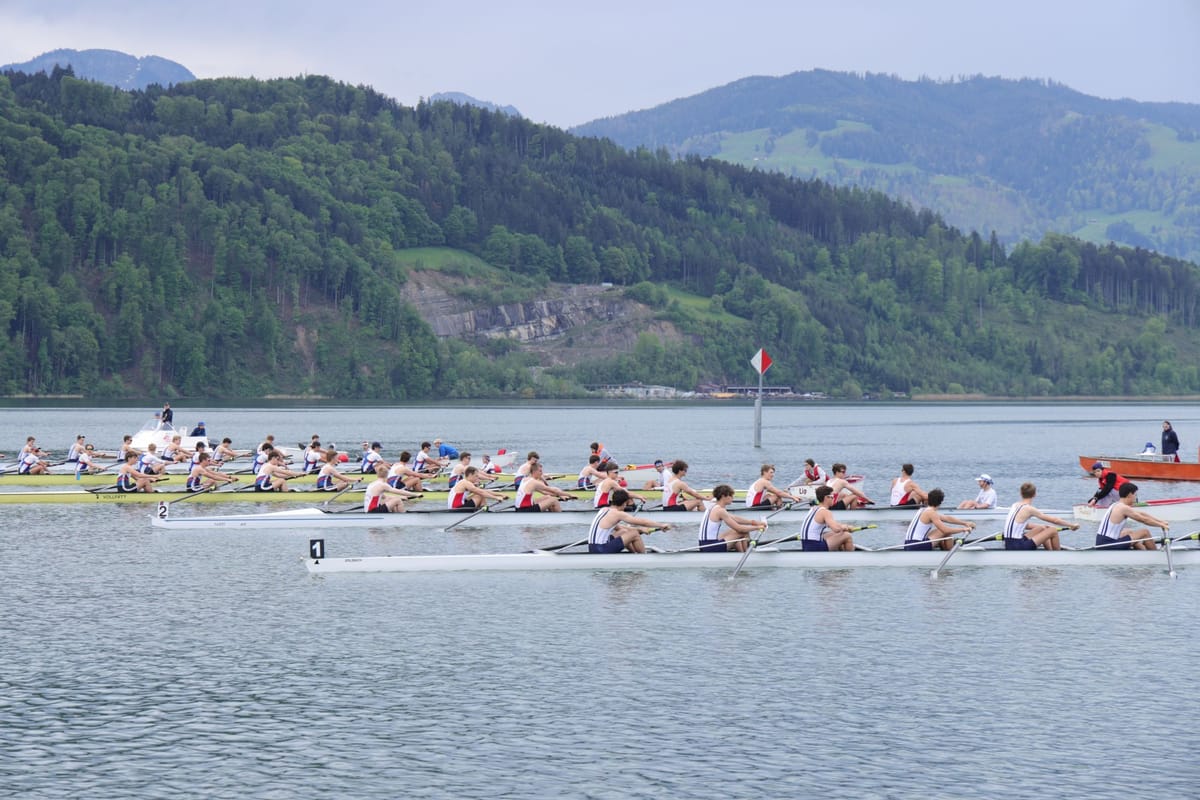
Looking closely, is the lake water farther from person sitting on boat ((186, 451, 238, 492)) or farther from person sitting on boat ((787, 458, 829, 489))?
person sitting on boat ((186, 451, 238, 492))

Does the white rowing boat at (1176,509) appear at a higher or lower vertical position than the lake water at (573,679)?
higher

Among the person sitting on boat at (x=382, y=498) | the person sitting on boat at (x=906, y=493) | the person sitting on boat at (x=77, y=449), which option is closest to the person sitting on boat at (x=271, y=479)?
the person sitting on boat at (x=382, y=498)

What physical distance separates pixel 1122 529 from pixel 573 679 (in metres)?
17.5

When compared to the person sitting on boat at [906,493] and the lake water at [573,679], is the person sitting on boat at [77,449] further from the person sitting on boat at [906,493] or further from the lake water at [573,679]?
the person sitting on boat at [906,493]

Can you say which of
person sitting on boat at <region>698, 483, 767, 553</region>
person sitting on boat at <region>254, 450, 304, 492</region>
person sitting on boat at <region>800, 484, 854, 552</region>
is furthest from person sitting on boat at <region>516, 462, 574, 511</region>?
person sitting on boat at <region>254, 450, 304, 492</region>

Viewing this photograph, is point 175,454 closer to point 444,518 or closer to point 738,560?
point 444,518

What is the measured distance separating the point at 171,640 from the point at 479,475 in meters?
24.9

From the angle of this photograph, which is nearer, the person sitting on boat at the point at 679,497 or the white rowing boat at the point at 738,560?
the white rowing boat at the point at 738,560

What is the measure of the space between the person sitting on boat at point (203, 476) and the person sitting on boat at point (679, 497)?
17.5 metres

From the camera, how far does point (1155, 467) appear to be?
62.0 meters

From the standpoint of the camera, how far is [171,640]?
25.3 m

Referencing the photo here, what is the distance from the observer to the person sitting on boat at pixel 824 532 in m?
33.1

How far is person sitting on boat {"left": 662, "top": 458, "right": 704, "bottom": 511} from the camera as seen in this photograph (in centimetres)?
4056

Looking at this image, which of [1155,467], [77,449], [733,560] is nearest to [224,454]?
[77,449]
